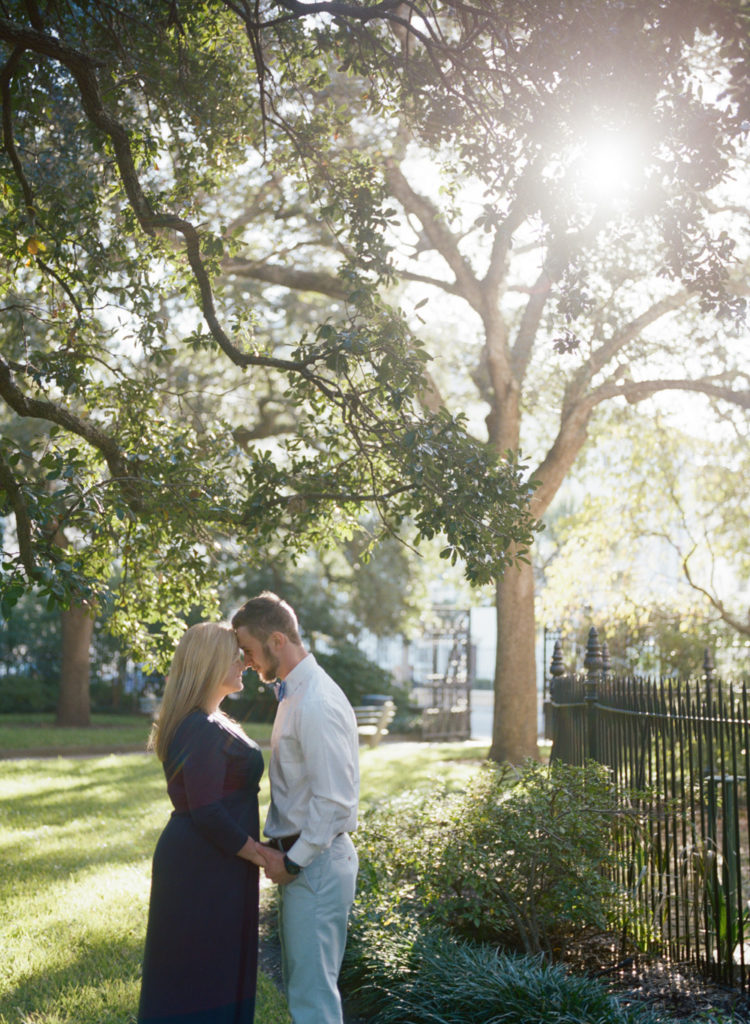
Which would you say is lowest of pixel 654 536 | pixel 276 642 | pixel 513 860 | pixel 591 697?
pixel 513 860

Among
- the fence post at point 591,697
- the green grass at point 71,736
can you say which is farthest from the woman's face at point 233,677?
the green grass at point 71,736

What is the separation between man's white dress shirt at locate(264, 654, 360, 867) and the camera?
3.99 m

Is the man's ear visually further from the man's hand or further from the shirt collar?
the man's hand

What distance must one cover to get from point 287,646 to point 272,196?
43.7ft

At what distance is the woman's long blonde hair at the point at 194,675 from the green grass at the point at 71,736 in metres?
13.5

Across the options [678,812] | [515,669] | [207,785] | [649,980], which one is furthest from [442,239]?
[207,785]

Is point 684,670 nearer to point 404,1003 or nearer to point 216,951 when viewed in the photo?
point 404,1003

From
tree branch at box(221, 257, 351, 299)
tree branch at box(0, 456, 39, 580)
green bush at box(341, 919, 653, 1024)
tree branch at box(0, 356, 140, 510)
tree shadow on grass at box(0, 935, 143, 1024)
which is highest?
tree branch at box(221, 257, 351, 299)

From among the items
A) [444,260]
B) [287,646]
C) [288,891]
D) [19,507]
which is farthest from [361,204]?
[444,260]

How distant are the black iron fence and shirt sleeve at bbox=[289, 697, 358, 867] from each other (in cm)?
264

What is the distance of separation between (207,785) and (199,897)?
1.48ft

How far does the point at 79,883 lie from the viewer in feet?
27.5

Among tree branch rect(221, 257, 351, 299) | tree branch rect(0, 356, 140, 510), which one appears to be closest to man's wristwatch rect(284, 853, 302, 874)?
tree branch rect(0, 356, 140, 510)

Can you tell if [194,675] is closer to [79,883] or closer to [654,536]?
[79,883]
